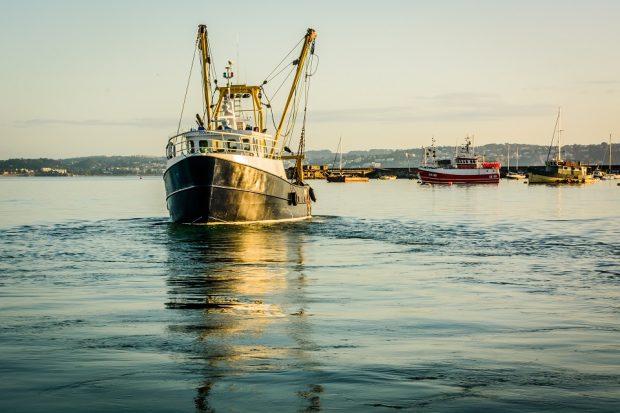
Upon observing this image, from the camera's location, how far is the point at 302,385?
9672 mm

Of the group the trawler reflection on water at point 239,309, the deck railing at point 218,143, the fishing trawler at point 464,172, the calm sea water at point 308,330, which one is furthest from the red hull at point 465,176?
the trawler reflection on water at point 239,309

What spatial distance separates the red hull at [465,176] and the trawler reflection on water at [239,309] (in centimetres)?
15157

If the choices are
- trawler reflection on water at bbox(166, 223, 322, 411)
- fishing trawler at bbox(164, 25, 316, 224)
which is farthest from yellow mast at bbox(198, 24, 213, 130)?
trawler reflection on water at bbox(166, 223, 322, 411)

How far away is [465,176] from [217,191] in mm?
145943

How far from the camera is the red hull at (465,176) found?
Result: 18188 cm

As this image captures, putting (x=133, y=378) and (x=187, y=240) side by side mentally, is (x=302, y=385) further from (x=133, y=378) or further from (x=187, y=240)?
(x=187, y=240)

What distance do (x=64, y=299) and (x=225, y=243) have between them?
17108mm

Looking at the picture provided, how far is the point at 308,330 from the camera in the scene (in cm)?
1377

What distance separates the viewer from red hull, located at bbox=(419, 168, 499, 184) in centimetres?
18188

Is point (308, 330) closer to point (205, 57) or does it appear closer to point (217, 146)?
point (217, 146)

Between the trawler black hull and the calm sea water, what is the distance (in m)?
10.9

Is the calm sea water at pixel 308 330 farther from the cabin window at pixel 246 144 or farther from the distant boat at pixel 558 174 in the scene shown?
the distant boat at pixel 558 174

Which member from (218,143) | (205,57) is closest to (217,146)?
(218,143)

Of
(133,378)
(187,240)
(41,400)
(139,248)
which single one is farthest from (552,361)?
(187,240)
